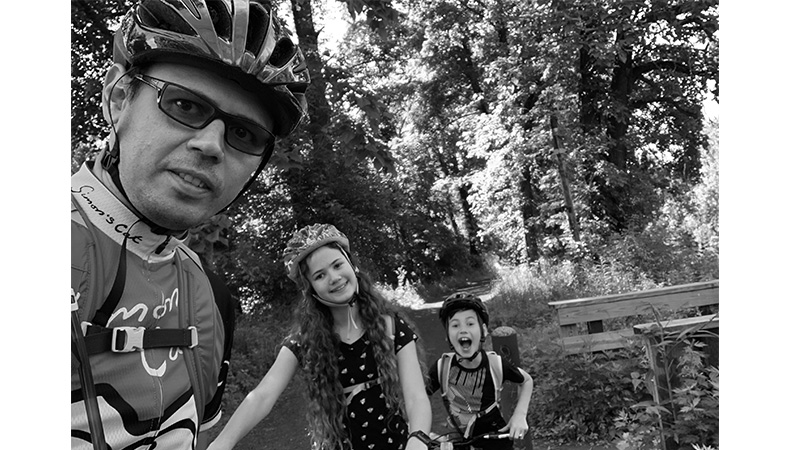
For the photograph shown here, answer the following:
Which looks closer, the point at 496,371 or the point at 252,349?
the point at 496,371

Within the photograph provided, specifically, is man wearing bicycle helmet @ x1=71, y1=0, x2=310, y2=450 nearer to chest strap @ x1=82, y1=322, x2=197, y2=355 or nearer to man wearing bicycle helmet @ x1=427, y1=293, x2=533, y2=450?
chest strap @ x1=82, y1=322, x2=197, y2=355

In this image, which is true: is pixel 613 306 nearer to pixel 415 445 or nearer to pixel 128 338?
pixel 415 445

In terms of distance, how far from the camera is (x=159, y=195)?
1.17 m

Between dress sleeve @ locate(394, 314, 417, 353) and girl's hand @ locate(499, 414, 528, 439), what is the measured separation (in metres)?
0.72

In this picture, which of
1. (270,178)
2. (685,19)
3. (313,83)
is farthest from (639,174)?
(313,83)

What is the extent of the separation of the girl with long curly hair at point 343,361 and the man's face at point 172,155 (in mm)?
1303

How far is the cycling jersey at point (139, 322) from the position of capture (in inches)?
42.2

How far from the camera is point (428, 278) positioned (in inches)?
779

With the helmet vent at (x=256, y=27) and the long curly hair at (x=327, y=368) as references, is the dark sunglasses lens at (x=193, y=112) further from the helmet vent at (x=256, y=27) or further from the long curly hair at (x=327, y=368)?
the long curly hair at (x=327, y=368)

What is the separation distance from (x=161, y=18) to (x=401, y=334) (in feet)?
5.77

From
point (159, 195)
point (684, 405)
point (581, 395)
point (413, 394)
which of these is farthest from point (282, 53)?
point (581, 395)

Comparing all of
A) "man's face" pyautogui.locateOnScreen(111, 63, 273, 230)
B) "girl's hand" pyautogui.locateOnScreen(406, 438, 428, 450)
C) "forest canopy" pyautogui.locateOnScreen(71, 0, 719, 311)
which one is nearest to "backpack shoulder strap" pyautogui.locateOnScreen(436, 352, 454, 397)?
"girl's hand" pyautogui.locateOnScreen(406, 438, 428, 450)

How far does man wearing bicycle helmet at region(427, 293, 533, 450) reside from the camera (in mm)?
2988

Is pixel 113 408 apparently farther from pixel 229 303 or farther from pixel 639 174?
pixel 639 174
